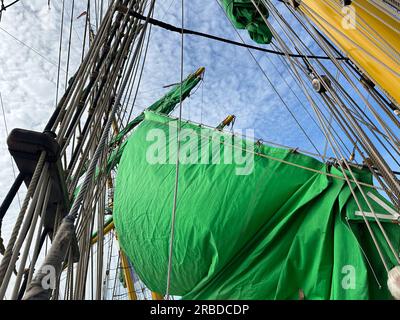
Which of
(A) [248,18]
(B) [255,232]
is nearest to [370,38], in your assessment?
(B) [255,232]

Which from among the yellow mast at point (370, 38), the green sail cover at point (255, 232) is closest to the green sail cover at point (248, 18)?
the green sail cover at point (255, 232)

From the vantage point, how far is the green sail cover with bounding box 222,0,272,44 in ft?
13.5

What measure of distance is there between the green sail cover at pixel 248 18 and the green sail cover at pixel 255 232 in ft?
4.48

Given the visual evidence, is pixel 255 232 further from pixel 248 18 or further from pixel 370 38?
pixel 248 18

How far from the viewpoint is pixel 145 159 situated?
15.0ft

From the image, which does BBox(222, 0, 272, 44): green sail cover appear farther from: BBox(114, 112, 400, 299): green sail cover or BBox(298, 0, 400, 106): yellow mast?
BBox(298, 0, 400, 106): yellow mast

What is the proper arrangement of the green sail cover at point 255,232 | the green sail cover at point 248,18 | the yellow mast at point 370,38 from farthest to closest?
the green sail cover at point 248,18
the green sail cover at point 255,232
the yellow mast at point 370,38

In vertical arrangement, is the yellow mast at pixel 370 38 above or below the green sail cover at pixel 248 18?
below

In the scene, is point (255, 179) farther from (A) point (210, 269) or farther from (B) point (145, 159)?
(B) point (145, 159)

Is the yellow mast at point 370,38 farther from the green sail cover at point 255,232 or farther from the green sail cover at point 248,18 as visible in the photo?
the green sail cover at point 248,18

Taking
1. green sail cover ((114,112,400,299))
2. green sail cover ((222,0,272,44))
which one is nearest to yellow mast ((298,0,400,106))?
green sail cover ((114,112,400,299))

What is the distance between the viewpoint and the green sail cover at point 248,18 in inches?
162

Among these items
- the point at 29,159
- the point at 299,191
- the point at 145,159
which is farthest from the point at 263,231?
the point at 29,159
